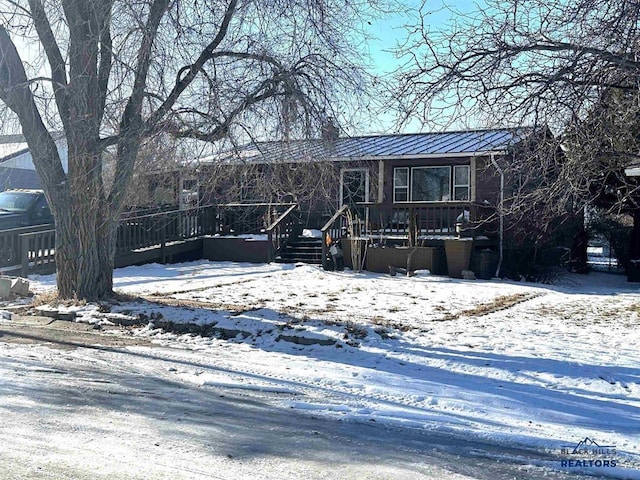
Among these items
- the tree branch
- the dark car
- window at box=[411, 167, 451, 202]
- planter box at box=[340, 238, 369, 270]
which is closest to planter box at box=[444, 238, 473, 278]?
planter box at box=[340, 238, 369, 270]

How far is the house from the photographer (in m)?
11.5

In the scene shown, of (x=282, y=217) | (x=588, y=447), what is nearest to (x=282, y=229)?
(x=282, y=217)

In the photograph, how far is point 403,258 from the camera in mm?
18875

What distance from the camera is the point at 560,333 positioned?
33.1 feet

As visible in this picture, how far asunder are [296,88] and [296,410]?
6.13m

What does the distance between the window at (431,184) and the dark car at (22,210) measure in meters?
12.2

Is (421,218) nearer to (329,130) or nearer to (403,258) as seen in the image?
(403,258)

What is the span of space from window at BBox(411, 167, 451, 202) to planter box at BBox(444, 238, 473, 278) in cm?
467

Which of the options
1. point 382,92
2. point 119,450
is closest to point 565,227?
point 382,92

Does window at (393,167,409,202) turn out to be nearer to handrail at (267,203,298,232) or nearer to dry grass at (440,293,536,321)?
handrail at (267,203,298,232)

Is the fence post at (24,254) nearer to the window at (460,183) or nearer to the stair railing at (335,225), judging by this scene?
the stair railing at (335,225)

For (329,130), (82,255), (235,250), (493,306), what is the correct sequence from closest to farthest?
(329,130)
(82,255)
(493,306)
(235,250)

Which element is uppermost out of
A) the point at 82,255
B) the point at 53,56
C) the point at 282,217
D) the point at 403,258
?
the point at 53,56

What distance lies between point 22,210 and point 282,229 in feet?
26.1
